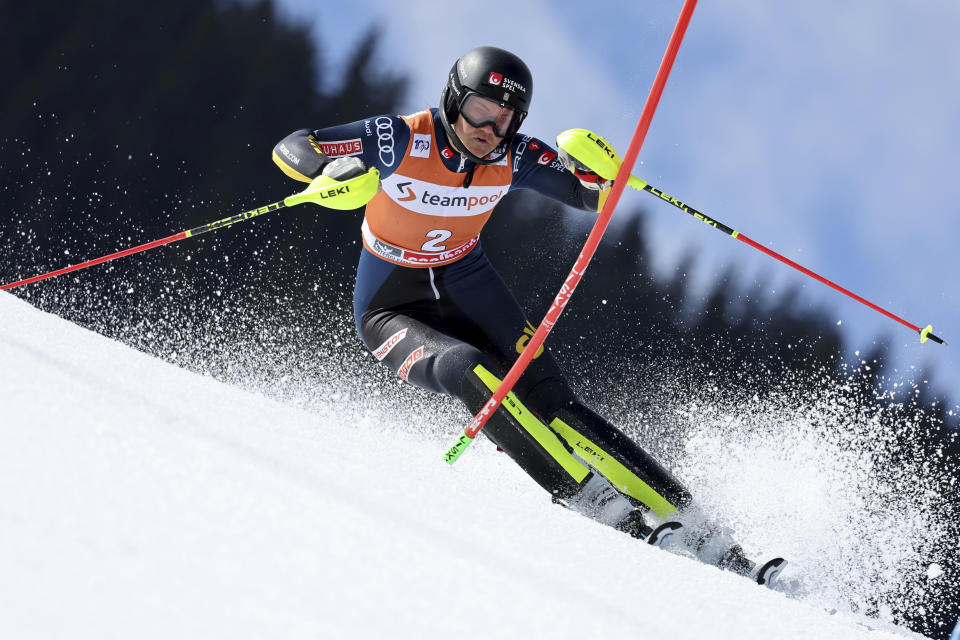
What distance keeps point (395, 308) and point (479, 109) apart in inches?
37.1

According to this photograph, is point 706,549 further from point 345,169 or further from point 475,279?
point 345,169

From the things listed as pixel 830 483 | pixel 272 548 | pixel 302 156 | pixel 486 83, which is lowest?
pixel 830 483

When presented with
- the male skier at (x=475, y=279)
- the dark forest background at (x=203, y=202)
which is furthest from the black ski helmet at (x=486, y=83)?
the dark forest background at (x=203, y=202)

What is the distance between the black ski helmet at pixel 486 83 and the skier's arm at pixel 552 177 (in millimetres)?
342

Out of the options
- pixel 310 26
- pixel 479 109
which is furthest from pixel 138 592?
pixel 310 26

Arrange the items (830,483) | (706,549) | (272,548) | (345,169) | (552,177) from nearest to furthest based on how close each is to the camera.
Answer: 1. (272,548)
2. (706,549)
3. (345,169)
4. (552,177)
5. (830,483)

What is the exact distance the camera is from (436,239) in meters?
3.27

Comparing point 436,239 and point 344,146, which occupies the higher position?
point 344,146

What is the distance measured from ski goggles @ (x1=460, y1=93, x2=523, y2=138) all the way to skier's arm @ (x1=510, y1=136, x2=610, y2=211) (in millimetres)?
370

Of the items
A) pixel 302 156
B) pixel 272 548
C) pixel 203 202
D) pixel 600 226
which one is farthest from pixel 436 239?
pixel 203 202

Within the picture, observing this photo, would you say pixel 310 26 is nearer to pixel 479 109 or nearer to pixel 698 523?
pixel 479 109

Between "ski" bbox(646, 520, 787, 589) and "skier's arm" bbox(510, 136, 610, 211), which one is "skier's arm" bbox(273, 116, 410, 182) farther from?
"ski" bbox(646, 520, 787, 589)

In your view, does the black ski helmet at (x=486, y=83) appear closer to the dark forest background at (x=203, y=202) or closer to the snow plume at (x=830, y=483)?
the snow plume at (x=830, y=483)

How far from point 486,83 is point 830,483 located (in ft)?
8.53
